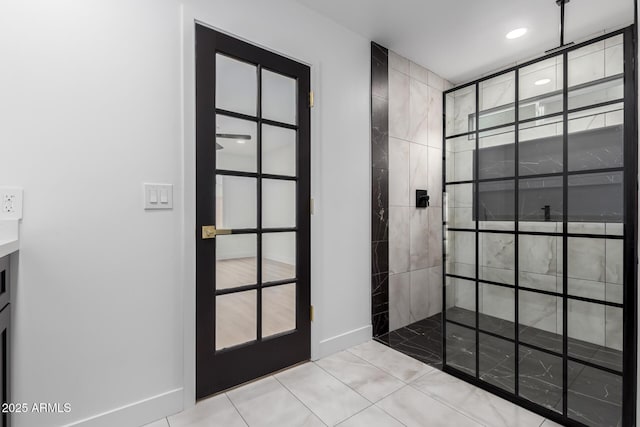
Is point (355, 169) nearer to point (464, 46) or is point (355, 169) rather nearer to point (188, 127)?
point (188, 127)

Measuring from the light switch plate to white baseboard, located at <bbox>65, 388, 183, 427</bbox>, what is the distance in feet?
3.24

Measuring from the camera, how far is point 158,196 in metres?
1.52

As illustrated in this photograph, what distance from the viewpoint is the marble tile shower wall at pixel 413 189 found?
2695 mm

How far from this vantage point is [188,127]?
1.60 m

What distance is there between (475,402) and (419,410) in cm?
34

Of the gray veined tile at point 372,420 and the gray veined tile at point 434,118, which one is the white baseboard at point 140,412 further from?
the gray veined tile at point 434,118

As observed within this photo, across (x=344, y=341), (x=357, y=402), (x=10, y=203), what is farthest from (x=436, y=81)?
(x=10, y=203)

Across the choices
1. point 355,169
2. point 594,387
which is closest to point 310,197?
point 355,169

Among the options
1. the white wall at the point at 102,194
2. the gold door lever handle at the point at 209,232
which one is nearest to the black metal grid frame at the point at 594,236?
the gold door lever handle at the point at 209,232

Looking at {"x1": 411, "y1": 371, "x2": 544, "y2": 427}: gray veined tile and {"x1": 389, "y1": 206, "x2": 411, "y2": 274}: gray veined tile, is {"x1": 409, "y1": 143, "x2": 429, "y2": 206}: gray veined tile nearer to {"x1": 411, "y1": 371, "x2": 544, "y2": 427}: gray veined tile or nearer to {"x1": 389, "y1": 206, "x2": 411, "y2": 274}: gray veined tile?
{"x1": 389, "y1": 206, "x2": 411, "y2": 274}: gray veined tile

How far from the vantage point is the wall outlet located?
1.18m

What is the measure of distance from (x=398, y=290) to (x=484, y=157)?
1437 mm

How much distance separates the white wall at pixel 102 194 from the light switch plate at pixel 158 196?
0.04 m

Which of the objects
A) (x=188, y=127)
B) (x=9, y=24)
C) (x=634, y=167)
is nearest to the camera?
(x=9, y=24)
